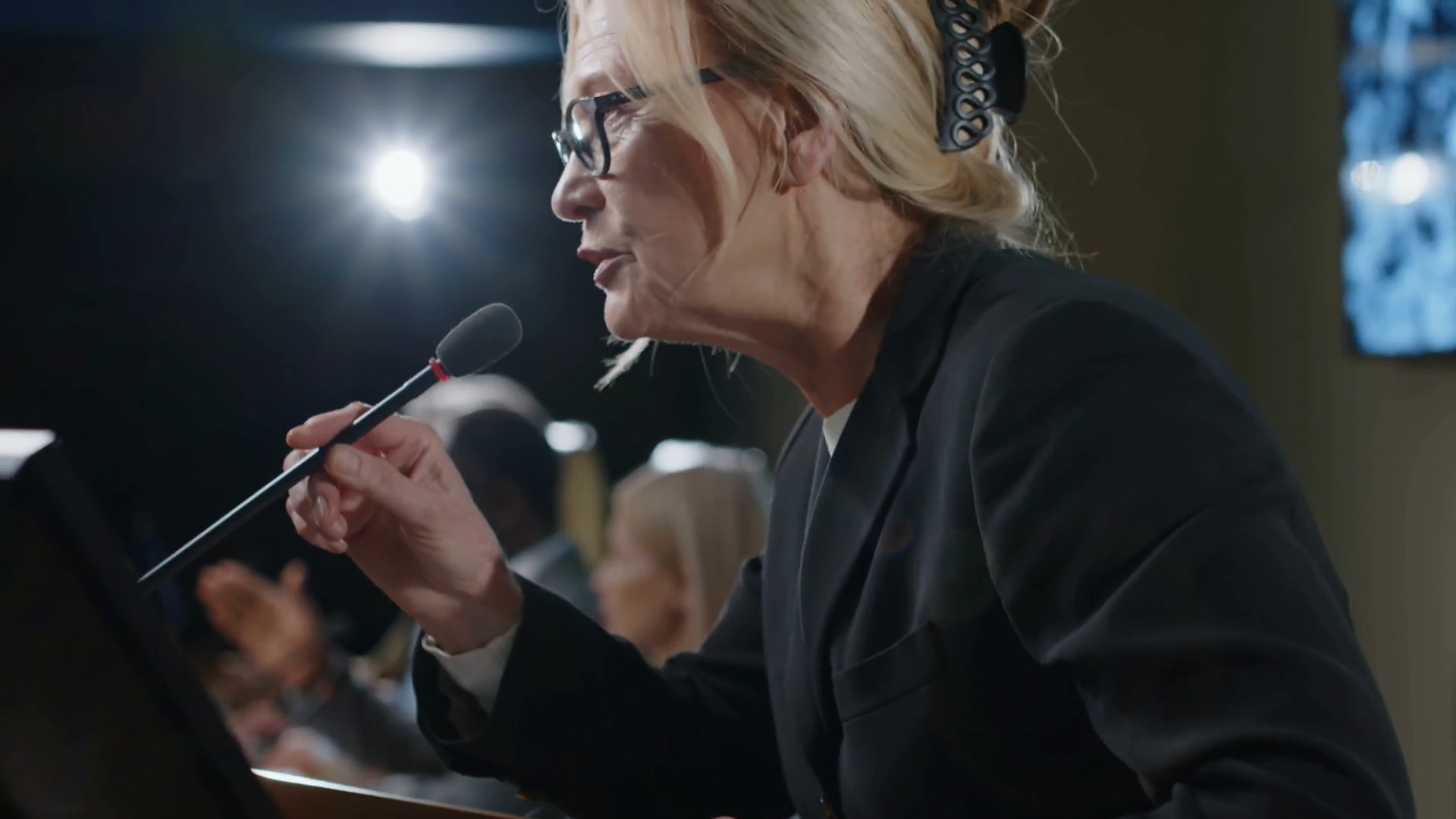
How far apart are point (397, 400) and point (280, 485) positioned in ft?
0.32

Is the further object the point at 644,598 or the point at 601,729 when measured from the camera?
the point at 644,598

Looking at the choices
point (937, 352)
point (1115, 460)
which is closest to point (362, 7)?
point (937, 352)

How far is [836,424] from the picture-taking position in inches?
41.1

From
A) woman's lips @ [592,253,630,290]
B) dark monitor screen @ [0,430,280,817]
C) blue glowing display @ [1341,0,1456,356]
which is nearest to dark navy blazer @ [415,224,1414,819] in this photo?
woman's lips @ [592,253,630,290]

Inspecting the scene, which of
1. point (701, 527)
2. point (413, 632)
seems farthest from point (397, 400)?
point (413, 632)

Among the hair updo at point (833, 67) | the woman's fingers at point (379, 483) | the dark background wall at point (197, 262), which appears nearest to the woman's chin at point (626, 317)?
the hair updo at point (833, 67)

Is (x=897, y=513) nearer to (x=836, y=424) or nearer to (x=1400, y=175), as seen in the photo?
(x=836, y=424)

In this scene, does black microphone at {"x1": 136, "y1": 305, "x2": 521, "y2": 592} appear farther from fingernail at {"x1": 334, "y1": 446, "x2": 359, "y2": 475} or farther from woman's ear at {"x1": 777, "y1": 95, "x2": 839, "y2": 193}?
woman's ear at {"x1": 777, "y1": 95, "x2": 839, "y2": 193}

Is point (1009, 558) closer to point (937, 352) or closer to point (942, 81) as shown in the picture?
point (937, 352)

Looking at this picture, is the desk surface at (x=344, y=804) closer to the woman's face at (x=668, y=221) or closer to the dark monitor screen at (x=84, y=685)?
the dark monitor screen at (x=84, y=685)

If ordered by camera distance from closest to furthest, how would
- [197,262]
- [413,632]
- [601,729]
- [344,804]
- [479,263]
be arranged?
[344,804] → [601,729] → [413,632] → [197,262] → [479,263]

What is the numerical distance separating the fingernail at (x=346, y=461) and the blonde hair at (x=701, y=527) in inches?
54.5

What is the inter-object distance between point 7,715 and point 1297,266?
272 cm

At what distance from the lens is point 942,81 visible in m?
1.01
